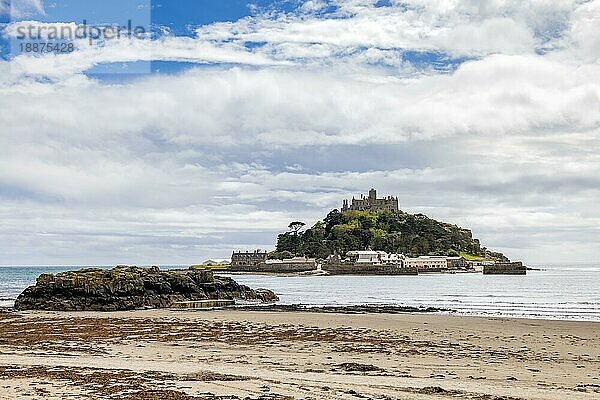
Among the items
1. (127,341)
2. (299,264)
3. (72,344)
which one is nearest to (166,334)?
(127,341)

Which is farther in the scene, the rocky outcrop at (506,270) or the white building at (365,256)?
the white building at (365,256)

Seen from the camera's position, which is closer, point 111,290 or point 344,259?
point 111,290

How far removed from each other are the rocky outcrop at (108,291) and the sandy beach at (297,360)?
481 inches

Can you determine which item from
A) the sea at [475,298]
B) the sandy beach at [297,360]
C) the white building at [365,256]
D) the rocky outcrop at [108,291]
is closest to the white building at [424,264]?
the white building at [365,256]

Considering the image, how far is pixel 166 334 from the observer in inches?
916

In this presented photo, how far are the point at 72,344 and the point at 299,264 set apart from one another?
6709 inches

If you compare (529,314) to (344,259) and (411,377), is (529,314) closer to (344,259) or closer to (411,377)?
(411,377)

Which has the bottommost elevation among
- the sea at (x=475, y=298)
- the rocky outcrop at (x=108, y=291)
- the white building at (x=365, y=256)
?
the sea at (x=475, y=298)

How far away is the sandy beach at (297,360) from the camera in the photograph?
39.6ft

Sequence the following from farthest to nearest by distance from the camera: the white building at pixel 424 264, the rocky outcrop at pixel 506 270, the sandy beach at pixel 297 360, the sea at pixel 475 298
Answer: the white building at pixel 424 264
the rocky outcrop at pixel 506 270
the sea at pixel 475 298
the sandy beach at pixel 297 360

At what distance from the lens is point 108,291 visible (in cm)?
4112

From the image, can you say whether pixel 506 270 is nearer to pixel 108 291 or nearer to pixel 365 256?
pixel 365 256

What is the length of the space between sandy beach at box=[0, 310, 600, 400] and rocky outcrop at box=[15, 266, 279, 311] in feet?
40.1

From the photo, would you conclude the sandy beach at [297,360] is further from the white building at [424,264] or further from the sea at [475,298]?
the white building at [424,264]
